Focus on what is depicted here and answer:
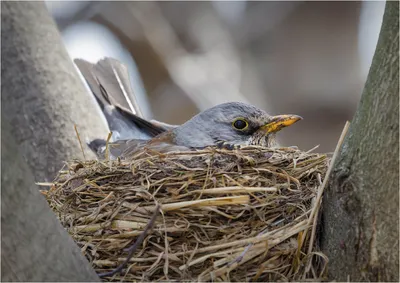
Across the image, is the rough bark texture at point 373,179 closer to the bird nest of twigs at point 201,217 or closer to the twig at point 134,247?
the bird nest of twigs at point 201,217

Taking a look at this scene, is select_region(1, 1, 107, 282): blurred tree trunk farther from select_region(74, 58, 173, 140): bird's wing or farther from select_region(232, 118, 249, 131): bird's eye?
select_region(232, 118, 249, 131): bird's eye

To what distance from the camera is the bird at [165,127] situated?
165 inches

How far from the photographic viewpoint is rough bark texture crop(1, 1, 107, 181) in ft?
13.5

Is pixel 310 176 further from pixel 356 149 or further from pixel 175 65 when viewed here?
pixel 175 65

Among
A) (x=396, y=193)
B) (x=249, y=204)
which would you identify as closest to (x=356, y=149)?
(x=396, y=193)

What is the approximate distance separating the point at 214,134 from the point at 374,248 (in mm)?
2101

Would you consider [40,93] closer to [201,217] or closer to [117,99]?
[117,99]

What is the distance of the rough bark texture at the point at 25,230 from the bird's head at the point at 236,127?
86.7 inches

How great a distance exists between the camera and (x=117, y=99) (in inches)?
193

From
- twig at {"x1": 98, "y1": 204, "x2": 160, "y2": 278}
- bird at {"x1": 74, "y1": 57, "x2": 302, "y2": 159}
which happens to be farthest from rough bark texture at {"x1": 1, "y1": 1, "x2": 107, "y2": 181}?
twig at {"x1": 98, "y1": 204, "x2": 160, "y2": 278}

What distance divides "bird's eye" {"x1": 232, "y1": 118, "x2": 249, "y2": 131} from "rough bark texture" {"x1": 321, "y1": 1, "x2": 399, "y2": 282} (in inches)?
67.0

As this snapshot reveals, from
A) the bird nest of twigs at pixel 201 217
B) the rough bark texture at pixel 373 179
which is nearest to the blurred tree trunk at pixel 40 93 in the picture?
the bird nest of twigs at pixel 201 217

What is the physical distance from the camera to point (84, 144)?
4156 mm

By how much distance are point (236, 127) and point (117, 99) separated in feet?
3.49
